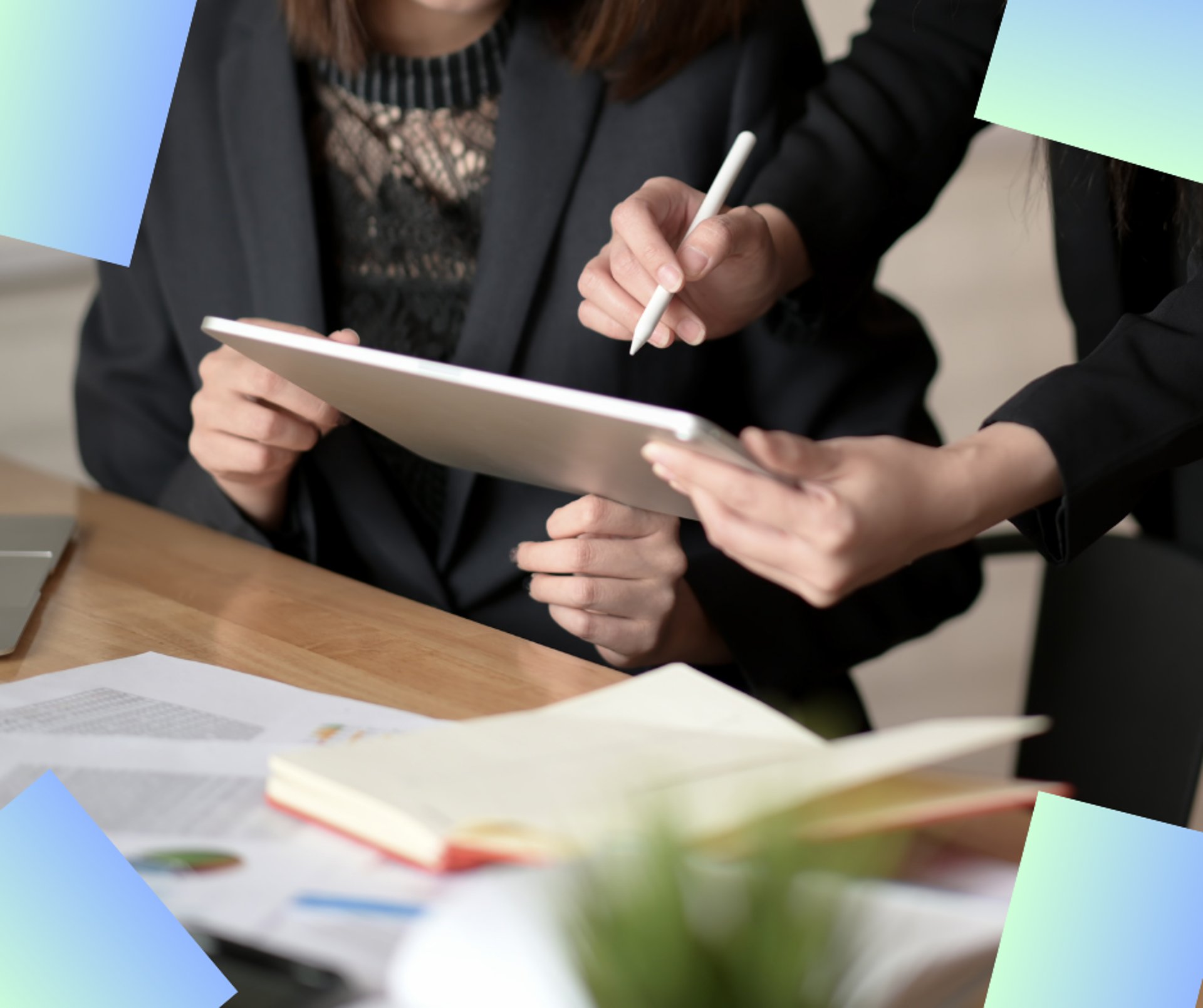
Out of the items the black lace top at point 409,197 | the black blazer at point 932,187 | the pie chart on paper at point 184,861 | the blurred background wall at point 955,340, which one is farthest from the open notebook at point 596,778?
the blurred background wall at point 955,340

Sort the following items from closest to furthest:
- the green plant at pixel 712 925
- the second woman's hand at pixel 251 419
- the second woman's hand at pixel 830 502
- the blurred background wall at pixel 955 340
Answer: the green plant at pixel 712 925
the second woman's hand at pixel 830 502
the second woman's hand at pixel 251 419
the blurred background wall at pixel 955 340

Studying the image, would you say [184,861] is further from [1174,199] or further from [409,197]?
[1174,199]

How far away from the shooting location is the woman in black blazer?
0.61m

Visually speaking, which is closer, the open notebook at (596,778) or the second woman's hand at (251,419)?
the open notebook at (596,778)

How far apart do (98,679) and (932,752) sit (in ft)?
1.51

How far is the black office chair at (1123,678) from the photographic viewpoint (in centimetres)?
93

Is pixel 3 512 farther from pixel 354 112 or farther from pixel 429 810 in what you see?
pixel 429 810

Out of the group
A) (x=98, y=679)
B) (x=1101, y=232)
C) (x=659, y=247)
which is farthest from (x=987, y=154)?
(x=98, y=679)

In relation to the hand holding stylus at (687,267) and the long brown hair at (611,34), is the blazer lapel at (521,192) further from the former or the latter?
the hand holding stylus at (687,267)

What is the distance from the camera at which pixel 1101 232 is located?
102cm

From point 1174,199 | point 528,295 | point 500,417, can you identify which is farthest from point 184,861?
point 1174,199

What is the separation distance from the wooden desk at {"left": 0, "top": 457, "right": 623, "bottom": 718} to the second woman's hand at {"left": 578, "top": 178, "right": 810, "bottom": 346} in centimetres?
24

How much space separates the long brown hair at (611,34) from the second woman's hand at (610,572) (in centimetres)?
46

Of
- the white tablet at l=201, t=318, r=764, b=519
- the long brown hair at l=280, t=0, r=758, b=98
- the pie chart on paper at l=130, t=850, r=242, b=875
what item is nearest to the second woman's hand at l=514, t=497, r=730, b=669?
the white tablet at l=201, t=318, r=764, b=519
